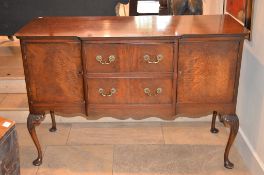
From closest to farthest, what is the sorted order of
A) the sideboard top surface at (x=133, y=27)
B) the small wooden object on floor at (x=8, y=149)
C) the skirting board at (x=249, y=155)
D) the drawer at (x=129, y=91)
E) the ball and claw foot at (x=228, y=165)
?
the small wooden object on floor at (x=8, y=149) → the sideboard top surface at (x=133, y=27) → the drawer at (x=129, y=91) → the skirting board at (x=249, y=155) → the ball and claw foot at (x=228, y=165)

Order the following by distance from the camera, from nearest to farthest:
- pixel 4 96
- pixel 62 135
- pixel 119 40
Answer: pixel 119 40 < pixel 62 135 < pixel 4 96

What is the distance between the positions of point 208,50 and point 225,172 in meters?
1.01

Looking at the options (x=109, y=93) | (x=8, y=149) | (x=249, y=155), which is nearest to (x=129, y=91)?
(x=109, y=93)

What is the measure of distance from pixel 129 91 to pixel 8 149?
0.88 m

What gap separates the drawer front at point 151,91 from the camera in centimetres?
236

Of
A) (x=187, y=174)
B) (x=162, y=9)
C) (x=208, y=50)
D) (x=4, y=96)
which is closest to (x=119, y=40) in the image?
(x=208, y=50)

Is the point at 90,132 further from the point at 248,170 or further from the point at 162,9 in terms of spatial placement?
the point at 162,9

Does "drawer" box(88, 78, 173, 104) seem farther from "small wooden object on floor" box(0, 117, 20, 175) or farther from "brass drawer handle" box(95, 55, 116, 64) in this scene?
"small wooden object on floor" box(0, 117, 20, 175)

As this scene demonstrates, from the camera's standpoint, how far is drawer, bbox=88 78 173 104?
93.1 inches

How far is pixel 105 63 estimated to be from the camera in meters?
2.31

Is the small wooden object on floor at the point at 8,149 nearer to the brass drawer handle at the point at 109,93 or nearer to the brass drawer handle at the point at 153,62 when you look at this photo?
the brass drawer handle at the point at 109,93

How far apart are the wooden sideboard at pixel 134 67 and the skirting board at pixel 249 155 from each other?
31 cm

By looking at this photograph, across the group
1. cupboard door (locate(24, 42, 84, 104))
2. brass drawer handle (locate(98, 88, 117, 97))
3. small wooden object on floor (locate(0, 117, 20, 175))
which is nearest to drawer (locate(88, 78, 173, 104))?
brass drawer handle (locate(98, 88, 117, 97))

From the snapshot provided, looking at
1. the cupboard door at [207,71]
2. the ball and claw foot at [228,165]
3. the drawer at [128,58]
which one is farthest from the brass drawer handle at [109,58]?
the ball and claw foot at [228,165]
